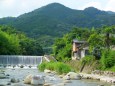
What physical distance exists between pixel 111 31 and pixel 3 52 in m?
55.7

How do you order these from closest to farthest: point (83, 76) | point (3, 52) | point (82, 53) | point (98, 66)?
1. point (83, 76)
2. point (98, 66)
3. point (82, 53)
4. point (3, 52)

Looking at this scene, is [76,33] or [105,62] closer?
[105,62]

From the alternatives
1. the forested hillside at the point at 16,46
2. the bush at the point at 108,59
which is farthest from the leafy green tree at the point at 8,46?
the bush at the point at 108,59

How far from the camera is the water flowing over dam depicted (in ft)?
318

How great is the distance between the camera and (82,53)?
7931cm

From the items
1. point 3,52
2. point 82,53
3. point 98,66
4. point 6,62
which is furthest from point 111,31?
point 3,52

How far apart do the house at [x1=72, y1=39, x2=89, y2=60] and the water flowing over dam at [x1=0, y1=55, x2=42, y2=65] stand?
1595 cm

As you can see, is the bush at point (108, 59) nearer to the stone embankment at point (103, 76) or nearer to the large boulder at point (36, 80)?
the stone embankment at point (103, 76)

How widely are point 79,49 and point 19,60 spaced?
76.3ft

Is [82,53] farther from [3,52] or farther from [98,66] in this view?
[3,52]

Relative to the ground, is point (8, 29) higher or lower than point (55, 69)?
higher

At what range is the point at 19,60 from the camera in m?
98.4

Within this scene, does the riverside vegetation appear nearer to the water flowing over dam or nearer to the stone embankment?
the stone embankment

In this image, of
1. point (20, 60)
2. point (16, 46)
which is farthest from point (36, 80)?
point (16, 46)
